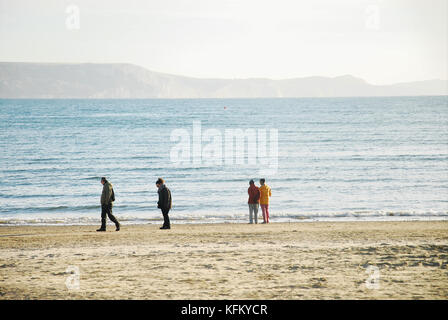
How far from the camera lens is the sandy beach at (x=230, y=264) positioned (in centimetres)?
749

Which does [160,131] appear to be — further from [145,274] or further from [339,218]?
[145,274]

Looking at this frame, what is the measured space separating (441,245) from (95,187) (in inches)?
787

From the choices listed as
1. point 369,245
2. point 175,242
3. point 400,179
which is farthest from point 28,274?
point 400,179

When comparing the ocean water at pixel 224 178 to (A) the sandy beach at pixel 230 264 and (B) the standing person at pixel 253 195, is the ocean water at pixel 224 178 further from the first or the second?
(A) the sandy beach at pixel 230 264

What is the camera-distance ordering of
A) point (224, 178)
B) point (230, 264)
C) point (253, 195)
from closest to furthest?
1. point (230, 264)
2. point (253, 195)
3. point (224, 178)

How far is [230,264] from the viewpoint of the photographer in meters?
9.30

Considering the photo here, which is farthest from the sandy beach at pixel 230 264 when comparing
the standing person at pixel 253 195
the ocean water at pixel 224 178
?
the ocean water at pixel 224 178

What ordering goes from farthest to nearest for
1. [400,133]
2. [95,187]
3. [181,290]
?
[400,133] < [95,187] < [181,290]

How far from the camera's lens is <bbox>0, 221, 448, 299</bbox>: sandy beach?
749cm

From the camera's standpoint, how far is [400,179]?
27.4 metres

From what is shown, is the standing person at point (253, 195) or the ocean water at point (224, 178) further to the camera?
the ocean water at point (224, 178)

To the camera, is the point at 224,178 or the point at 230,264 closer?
the point at 230,264

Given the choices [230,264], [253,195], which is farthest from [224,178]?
[230,264]

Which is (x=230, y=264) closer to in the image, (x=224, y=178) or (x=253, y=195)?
(x=253, y=195)
